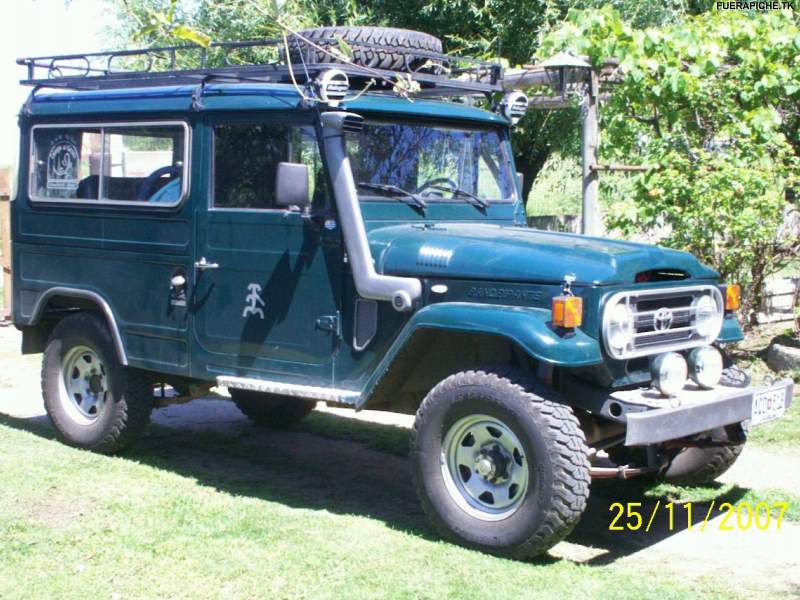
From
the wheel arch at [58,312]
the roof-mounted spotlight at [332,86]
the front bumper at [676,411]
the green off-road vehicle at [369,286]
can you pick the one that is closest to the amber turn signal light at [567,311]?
the green off-road vehicle at [369,286]

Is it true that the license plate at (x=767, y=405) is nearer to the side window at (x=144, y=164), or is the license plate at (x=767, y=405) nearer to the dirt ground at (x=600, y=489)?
the dirt ground at (x=600, y=489)

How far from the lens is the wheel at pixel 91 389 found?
7328mm

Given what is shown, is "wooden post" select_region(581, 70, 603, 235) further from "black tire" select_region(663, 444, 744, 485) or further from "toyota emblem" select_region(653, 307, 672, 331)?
"toyota emblem" select_region(653, 307, 672, 331)

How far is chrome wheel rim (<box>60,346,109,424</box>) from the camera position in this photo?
760cm

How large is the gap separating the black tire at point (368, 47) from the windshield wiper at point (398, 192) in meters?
0.80

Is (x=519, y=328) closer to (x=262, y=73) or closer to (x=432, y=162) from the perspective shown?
(x=432, y=162)

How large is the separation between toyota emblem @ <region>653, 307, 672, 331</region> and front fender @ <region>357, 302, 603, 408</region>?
501mm

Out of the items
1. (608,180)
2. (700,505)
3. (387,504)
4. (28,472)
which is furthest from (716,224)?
(28,472)

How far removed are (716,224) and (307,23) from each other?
21.4ft

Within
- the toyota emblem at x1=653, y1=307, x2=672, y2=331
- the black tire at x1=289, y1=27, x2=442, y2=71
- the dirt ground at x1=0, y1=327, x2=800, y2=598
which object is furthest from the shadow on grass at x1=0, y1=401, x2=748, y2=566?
the black tire at x1=289, y1=27, x2=442, y2=71

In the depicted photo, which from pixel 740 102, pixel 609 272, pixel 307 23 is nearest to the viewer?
pixel 609 272

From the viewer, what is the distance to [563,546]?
19.0 ft

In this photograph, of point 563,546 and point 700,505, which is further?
point 700,505

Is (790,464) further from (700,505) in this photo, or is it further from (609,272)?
(609,272)
